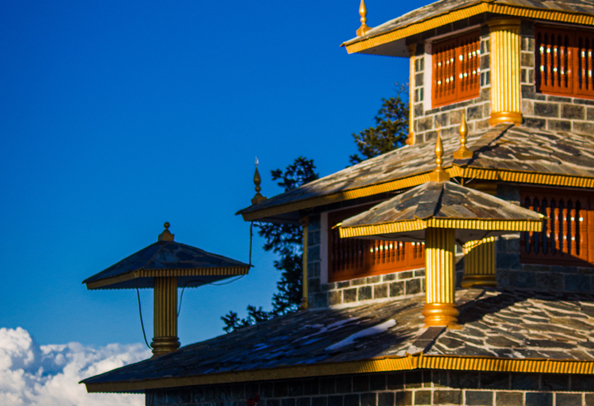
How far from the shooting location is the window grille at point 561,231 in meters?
17.8

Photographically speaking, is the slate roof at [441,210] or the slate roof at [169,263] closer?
the slate roof at [441,210]

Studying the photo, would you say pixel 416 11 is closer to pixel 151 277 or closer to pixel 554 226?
pixel 554 226

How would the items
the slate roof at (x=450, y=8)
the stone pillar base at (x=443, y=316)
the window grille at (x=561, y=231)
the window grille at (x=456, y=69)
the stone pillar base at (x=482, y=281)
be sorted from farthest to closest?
1. the window grille at (x=456, y=69)
2. the slate roof at (x=450, y=8)
3. the window grille at (x=561, y=231)
4. the stone pillar base at (x=482, y=281)
5. the stone pillar base at (x=443, y=316)

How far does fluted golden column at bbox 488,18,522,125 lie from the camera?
1925 cm

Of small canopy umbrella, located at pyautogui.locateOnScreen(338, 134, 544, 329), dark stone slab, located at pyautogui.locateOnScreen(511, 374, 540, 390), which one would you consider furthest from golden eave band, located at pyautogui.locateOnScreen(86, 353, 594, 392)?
small canopy umbrella, located at pyautogui.locateOnScreen(338, 134, 544, 329)

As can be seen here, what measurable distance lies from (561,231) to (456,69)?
4.02m

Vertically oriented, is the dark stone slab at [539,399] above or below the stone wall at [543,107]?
below

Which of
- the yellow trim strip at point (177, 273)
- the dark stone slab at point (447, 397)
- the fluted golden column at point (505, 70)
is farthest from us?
the yellow trim strip at point (177, 273)

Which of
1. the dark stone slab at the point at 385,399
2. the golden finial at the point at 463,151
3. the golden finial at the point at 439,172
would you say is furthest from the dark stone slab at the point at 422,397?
the golden finial at the point at 463,151

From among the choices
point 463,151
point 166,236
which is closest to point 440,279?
point 463,151

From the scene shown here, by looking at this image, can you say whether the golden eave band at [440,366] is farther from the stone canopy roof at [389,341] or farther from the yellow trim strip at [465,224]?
the yellow trim strip at [465,224]

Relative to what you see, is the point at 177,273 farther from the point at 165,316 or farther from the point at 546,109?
the point at 546,109

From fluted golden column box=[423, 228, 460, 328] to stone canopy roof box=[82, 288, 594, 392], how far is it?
0.20m

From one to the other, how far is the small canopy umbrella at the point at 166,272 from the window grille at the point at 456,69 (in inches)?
207
